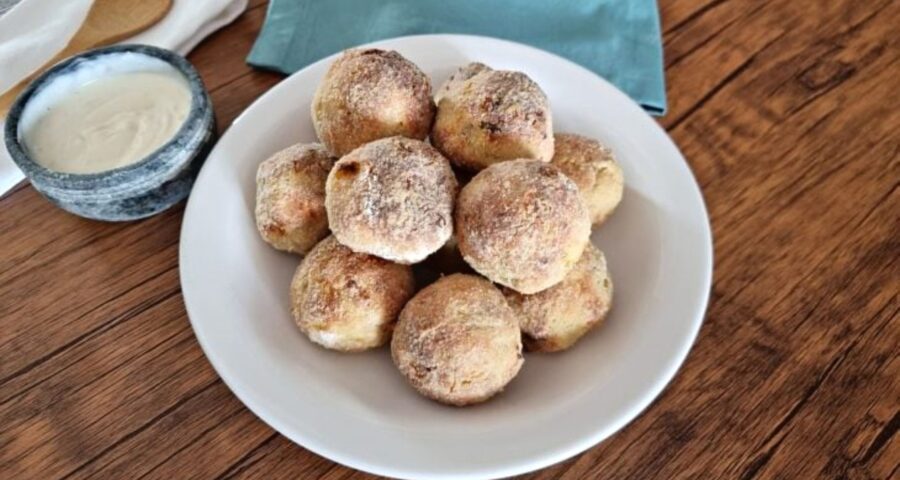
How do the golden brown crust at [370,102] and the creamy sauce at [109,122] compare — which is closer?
the golden brown crust at [370,102]

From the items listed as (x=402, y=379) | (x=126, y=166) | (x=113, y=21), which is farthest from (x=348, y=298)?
(x=113, y=21)

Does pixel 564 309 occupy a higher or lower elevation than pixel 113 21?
lower

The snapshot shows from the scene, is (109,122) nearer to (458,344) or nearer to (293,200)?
(293,200)

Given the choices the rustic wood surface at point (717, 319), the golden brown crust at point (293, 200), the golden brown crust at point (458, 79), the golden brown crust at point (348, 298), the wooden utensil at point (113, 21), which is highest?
the golden brown crust at point (458, 79)

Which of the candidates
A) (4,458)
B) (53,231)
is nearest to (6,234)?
(53,231)

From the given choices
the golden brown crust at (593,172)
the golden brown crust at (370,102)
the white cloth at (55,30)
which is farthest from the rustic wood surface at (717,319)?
the golden brown crust at (370,102)

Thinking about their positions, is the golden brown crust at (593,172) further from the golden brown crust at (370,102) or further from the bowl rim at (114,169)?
the bowl rim at (114,169)
